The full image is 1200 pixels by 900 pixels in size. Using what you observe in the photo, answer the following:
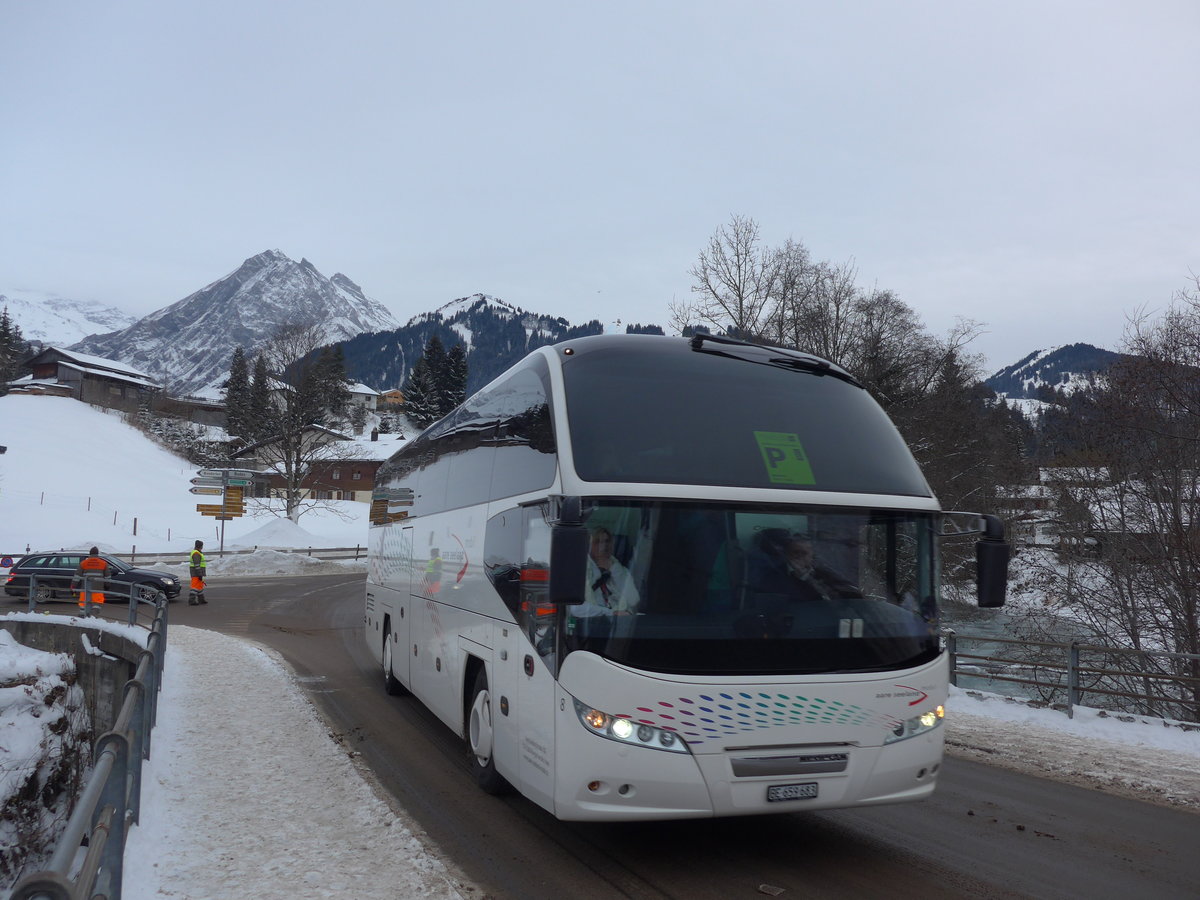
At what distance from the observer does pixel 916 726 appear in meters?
5.92

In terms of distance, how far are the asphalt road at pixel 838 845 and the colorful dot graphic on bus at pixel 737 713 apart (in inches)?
39.3

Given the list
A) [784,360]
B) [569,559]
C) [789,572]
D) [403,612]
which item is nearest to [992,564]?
[789,572]

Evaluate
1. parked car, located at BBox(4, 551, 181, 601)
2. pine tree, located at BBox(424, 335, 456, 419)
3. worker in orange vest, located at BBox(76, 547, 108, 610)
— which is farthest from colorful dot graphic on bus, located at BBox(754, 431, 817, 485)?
pine tree, located at BBox(424, 335, 456, 419)

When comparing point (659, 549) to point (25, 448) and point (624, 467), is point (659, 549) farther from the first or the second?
point (25, 448)

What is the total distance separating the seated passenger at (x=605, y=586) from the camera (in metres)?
5.52

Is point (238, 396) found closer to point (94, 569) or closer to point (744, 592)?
point (94, 569)

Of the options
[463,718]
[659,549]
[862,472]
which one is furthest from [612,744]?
[463,718]

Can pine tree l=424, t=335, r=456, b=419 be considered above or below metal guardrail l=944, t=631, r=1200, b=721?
→ above

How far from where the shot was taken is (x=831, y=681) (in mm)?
5629

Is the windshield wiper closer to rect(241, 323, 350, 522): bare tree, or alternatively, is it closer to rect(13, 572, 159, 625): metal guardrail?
rect(13, 572, 159, 625): metal guardrail

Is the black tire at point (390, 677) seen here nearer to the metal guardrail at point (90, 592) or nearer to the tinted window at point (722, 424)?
the metal guardrail at point (90, 592)

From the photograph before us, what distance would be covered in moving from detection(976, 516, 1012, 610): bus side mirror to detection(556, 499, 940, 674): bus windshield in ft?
2.16

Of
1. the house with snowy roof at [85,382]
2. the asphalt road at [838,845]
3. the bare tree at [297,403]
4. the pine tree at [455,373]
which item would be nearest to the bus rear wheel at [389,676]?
the asphalt road at [838,845]

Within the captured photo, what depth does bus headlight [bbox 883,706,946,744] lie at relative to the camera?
229 inches
